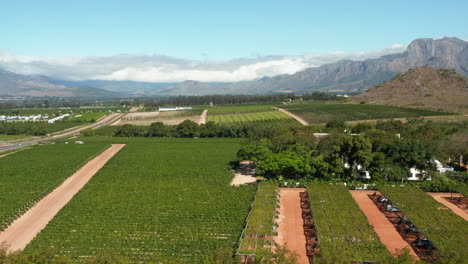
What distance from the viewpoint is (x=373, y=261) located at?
932 inches

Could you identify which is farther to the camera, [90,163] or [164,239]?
[90,163]

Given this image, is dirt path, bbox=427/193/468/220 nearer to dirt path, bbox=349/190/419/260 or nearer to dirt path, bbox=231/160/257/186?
dirt path, bbox=349/190/419/260

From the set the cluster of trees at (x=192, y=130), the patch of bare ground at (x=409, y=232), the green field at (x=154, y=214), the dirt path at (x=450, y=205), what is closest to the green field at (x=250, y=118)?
the cluster of trees at (x=192, y=130)

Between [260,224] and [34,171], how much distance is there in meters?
42.4

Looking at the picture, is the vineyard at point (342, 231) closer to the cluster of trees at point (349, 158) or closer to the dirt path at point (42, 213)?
the cluster of trees at point (349, 158)

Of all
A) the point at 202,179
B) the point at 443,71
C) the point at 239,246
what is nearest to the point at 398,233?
the point at 239,246

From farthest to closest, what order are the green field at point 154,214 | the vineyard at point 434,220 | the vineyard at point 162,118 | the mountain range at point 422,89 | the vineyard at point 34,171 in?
the mountain range at point 422,89, the vineyard at point 162,118, the vineyard at point 34,171, the green field at point 154,214, the vineyard at point 434,220

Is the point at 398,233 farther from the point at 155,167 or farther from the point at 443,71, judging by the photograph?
the point at 443,71

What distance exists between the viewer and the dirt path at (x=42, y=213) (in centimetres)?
Answer: 3096

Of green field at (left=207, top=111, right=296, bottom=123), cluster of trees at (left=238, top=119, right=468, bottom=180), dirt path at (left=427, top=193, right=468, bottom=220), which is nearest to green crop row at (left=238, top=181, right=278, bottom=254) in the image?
cluster of trees at (left=238, top=119, right=468, bottom=180)

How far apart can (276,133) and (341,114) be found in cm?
6071

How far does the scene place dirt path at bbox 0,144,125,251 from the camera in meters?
31.0

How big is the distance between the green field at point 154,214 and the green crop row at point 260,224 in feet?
4.43

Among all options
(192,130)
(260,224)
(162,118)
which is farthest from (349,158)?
(162,118)
